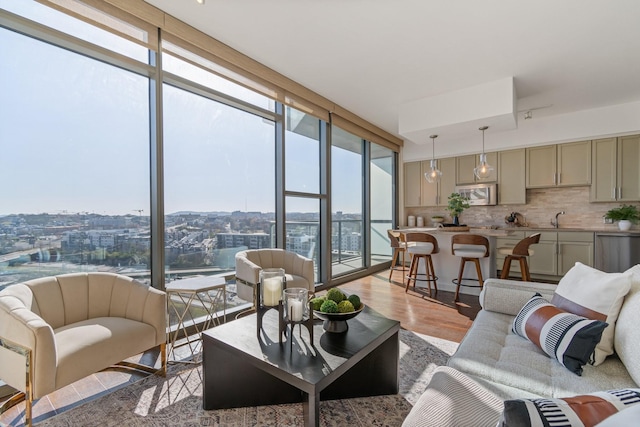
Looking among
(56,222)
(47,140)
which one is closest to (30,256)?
(56,222)

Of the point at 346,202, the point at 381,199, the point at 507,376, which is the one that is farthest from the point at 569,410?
the point at 381,199

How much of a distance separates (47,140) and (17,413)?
169 cm

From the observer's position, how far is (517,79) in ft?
12.2

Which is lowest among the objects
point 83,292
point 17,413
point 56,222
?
point 17,413

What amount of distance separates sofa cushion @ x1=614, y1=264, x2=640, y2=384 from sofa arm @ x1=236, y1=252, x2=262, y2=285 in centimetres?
229

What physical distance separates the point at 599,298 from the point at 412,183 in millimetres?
5167

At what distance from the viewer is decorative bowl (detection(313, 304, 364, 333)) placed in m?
1.66

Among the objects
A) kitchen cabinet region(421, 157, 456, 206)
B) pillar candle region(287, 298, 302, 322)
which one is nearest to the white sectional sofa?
pillar candle region(287, 298, 302, 322)

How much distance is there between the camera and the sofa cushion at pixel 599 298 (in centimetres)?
143

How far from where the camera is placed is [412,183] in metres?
6.54

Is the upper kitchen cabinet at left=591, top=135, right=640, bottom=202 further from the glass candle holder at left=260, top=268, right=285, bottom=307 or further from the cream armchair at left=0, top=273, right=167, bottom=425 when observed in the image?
the cream armchair at left=0, top=273, right=167, bottom=425

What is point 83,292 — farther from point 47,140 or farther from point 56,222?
point 47,140

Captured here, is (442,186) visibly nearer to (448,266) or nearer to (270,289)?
(448,266)

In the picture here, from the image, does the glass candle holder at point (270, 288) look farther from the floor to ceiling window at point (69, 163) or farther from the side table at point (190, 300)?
the floor to ceiling window at point (69, 163)
